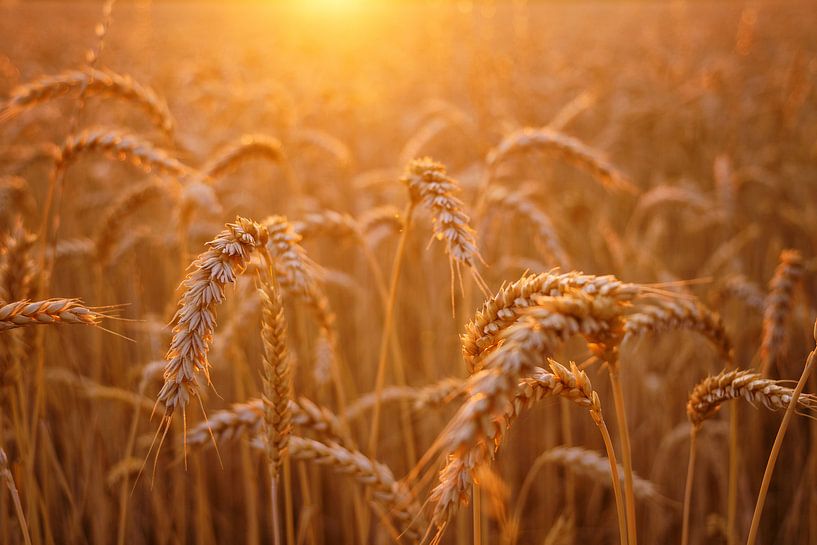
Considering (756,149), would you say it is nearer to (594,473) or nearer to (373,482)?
(594,473)

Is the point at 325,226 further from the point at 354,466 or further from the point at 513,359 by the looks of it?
the point at 513,359

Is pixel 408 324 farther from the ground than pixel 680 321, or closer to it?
farther from the ground

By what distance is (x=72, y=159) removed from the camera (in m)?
1.55

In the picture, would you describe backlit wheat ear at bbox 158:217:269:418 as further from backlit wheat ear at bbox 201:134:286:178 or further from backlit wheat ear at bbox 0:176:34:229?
backlit wheat ear at bbox 0:176:34:229

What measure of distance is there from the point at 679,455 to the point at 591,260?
4.59 feet

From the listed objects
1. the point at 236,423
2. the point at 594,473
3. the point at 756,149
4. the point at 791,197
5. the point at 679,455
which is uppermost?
the point at 756,149

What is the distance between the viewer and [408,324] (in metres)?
3.64

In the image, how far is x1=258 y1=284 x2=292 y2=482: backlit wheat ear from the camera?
103cm

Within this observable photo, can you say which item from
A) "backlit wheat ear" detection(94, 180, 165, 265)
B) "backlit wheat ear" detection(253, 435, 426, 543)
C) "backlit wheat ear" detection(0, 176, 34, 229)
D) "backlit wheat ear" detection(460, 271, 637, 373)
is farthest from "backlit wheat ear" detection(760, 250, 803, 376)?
"backlit wheat ear" detection(0, 176, 34, 229)

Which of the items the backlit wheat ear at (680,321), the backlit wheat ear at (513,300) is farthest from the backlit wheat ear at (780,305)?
the backlit wheat ear at (513,300)

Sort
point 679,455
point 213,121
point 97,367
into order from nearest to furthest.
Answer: point 97,367, point 679,455, point 213,121

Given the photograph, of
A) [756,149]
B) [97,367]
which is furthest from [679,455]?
[756,149]

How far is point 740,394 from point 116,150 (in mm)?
1690

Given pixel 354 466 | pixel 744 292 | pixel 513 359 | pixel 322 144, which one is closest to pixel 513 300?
pixel 513 359
